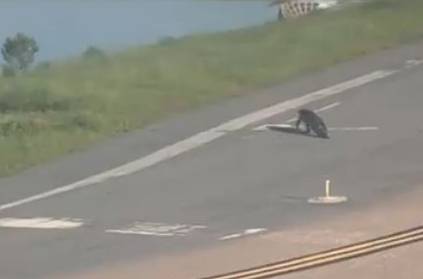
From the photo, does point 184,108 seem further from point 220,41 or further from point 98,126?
point 220,41

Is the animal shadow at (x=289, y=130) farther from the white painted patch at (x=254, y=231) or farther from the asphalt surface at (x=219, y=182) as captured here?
the white painted patch at (x=254, y=231)

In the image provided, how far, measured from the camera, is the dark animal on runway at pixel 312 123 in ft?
70.7

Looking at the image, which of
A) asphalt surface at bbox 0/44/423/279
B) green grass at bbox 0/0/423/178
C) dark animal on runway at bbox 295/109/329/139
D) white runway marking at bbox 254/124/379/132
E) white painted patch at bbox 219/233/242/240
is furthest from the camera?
green grass at bbox 0/0/423/178

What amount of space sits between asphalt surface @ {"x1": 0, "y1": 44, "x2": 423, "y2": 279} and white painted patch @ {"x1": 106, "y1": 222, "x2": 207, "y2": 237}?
54mm

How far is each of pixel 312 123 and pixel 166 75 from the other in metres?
5.87

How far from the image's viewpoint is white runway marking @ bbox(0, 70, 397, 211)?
1936 cm

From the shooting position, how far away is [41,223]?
16.8 meters

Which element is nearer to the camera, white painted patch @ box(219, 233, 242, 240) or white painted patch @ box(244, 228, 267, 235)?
white painted patch @ box(219, 233, 242, 240)

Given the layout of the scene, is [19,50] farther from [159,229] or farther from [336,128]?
[159,229]

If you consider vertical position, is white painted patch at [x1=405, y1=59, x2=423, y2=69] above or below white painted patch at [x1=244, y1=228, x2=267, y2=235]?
above

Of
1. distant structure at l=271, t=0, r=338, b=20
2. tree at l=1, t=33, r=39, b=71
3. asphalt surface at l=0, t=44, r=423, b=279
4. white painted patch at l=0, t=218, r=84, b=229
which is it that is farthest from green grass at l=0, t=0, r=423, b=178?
tree at l=1, t=33, r=39, b=71

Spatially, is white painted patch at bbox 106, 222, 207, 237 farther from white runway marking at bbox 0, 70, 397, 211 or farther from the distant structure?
the distant structure

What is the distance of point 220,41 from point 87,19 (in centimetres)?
2186

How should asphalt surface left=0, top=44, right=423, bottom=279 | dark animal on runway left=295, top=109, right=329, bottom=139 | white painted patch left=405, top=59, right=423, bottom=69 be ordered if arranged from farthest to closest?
white painted patch left=405, top=59, right=423, bottom=69
dark animal on runway left=295, top=109, right=329, bottom=139
asphalt surface left=0, top=44, right=423, bottom=279
